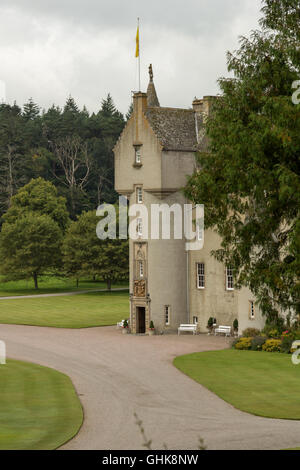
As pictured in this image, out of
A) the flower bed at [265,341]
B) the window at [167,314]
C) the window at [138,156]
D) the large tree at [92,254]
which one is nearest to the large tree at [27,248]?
the large tree at [92,254]

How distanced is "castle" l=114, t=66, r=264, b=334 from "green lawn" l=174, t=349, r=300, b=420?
9.36 meters

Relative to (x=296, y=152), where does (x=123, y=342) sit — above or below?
below

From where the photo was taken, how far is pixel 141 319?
2096 inches

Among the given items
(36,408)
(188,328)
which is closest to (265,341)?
(188,328)

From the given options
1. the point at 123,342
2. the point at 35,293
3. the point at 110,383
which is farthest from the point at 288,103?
the point at 35,293

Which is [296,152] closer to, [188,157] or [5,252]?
[188,157]

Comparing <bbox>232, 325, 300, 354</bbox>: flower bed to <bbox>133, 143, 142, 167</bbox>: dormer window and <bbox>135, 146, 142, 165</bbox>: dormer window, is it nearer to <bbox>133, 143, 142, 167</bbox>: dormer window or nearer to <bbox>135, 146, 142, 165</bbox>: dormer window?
<bbox>133, 143, 142, 167</bbox>: dormer window

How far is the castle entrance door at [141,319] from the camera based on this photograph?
53.0 metres

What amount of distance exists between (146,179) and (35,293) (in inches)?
1500

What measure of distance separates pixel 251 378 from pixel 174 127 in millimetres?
23601

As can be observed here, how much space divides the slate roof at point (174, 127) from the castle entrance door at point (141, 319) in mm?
12127

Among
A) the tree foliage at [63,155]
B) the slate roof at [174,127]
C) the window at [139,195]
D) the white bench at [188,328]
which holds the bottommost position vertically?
the white bench at [188,328]

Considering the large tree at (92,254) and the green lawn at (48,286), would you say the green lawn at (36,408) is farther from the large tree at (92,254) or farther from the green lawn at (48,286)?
the green lawn at (48,286)

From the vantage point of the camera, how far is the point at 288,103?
22.5 metres
